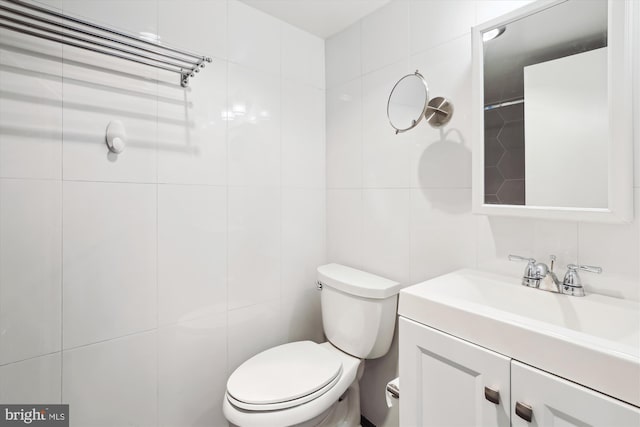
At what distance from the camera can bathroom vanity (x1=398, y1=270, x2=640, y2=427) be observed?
61cm

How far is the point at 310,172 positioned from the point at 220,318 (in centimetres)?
92

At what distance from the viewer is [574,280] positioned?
3.05 feet

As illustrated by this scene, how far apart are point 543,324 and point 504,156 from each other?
59 cm

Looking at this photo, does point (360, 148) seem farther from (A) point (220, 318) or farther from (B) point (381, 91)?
(A) point (220, 318)

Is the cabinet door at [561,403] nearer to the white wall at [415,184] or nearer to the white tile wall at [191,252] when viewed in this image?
the white wall at [415,184]

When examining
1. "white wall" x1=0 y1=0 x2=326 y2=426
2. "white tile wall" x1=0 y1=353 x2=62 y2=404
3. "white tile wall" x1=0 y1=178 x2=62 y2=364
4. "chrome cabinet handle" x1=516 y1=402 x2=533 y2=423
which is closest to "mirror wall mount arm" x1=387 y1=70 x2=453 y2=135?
"white wall" x1=0 y1=0 x2=326 y2=426

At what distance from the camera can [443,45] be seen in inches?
50.9

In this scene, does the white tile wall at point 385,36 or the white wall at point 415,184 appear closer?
the white wall at point 415,184

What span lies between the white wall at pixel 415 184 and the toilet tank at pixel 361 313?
0.13m

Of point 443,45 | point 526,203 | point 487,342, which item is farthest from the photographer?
point 443,45

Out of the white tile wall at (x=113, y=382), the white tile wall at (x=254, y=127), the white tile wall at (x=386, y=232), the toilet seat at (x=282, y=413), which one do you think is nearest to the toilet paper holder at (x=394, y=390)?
the toilet seat at (x=282, y=413)

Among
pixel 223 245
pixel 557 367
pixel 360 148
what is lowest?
pixel 557 367

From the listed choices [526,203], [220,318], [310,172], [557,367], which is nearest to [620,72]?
[526,203]

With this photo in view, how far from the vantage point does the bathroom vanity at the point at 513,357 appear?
2.01 ft
